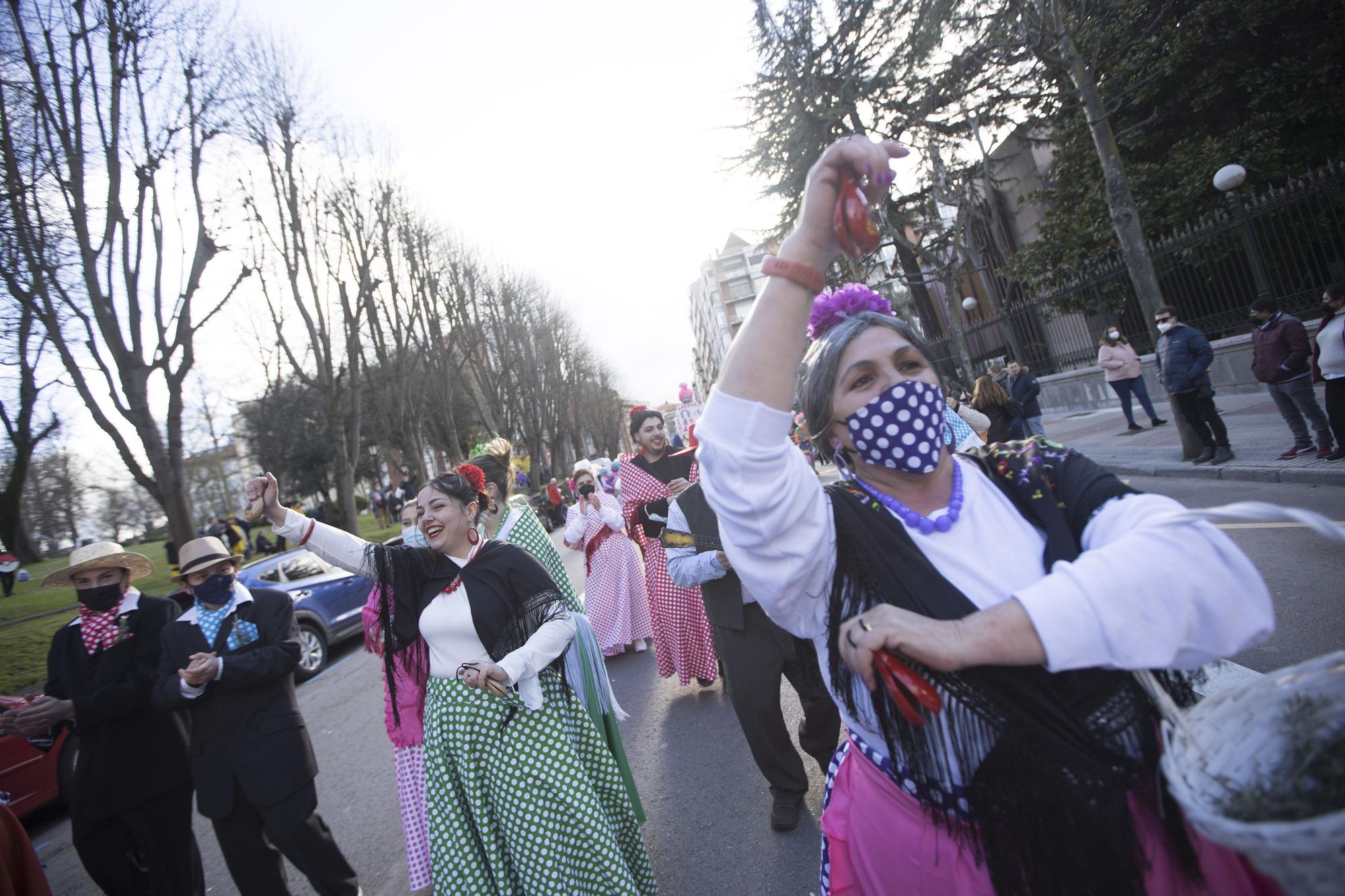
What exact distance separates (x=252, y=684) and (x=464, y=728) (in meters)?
1.26

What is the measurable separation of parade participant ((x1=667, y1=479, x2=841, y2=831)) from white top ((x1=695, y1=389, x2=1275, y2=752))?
2170 millimetres

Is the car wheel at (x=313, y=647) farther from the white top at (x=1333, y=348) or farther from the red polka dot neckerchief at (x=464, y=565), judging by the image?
the white top at (x=1333, y=348)

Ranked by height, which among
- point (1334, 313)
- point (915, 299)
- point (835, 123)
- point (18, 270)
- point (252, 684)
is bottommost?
point (1334, 313)

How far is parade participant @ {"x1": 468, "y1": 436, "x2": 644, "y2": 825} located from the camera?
131 inches

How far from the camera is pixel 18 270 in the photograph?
9.38 metres

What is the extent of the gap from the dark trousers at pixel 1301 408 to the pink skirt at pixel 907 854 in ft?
27.7

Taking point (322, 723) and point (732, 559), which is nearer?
point (732, 559)

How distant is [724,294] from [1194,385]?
8515 centimetres

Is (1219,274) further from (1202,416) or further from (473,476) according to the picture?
(473,476)

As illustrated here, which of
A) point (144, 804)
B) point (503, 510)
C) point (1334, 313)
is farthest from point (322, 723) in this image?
point (1334, 313)

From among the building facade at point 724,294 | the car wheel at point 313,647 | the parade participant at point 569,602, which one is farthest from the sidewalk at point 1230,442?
the building facade at point 724,294

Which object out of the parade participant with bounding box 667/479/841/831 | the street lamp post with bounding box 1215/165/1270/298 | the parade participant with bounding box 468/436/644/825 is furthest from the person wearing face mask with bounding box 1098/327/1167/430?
the parade participant with bounding box 468/436/644/825

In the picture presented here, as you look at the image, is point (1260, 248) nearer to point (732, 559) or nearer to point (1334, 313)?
point (1334, 313)

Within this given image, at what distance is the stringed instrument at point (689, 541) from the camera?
12.3 feet
